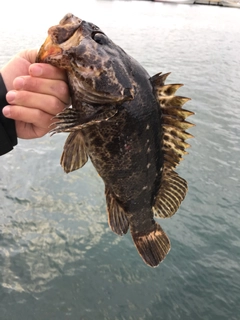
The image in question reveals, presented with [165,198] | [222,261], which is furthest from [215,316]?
[165,198]

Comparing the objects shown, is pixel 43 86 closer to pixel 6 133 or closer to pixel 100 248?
pixel 6 133

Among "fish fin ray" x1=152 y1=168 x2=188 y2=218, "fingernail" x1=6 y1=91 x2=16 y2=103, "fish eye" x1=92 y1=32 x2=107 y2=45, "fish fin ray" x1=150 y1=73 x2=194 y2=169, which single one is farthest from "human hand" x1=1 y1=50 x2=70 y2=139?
"fish fin ray" x1=152 y1=168 x2=188 y2=218

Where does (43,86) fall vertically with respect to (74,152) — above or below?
above

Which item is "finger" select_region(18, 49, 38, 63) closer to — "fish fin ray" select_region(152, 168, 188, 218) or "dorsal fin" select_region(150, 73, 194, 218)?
"dorsal fin" select_region(150, 73, 194, 218)

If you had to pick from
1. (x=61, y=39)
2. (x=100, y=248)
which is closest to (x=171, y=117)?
(x=61, y=39)

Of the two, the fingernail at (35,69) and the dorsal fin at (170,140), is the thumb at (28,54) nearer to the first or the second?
the fingernail at (35,69)

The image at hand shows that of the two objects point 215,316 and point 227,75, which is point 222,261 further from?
point 227,75
